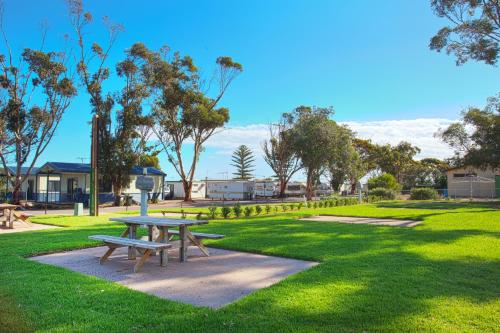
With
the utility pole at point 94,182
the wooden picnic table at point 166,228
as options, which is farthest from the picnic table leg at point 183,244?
the utility pole at point 94,182

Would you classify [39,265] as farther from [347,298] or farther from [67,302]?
[347,298]

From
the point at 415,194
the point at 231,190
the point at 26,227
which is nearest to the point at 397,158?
the point at 415,194

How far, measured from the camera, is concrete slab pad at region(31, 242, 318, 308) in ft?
16.4

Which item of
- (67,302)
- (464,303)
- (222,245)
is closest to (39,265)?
(67,302)

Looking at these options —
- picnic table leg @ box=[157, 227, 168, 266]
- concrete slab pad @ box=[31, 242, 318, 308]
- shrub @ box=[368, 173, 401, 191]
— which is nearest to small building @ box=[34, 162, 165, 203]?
concrete slab pad @ box=[31, 242, 318, 308]

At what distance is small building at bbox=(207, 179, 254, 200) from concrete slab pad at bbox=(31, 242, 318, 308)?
3425 cm

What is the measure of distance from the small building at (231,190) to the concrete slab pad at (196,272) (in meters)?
34.2

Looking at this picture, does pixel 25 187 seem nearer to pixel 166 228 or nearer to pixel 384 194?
pixel 384 194

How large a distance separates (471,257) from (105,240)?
637cm

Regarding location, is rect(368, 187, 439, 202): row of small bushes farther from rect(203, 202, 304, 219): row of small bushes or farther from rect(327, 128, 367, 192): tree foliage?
rect(203, 202, 304, 219): row of small bushes

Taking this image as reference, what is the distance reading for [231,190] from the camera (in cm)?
4250

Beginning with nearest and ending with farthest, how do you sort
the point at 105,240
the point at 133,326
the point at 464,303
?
1. the point at 133,326
2. the point at 464,303
3. the point at 105,240

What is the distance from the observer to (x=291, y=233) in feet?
34.0

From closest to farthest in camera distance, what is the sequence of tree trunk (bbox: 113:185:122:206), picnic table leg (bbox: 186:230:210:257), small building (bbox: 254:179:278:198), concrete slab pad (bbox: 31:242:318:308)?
concrete slab pad (bbox: 31:242:318:308) < picnic table leg (bbox: 186:230:210:257) < tree trunk (bbox: 113:185:122:206) < small building (bbox: 254:179:278:198)
